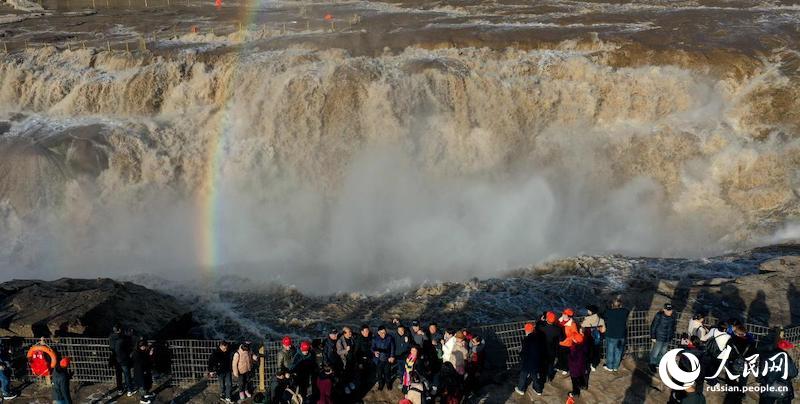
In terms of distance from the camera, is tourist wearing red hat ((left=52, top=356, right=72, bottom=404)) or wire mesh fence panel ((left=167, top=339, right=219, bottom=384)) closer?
tourist wearing red hat ((left=52, top=356, right=72, bottom=404))

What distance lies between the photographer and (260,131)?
22703 millimetres

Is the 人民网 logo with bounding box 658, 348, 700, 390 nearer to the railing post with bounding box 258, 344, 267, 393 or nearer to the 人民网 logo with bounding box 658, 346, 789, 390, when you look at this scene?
the 人民网 logo with bounding box 658, 346, 789, 390

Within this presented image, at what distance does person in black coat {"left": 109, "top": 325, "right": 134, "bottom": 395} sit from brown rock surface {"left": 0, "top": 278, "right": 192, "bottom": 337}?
5.76 ft

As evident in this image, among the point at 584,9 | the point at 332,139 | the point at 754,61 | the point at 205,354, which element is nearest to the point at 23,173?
the point at 332,139

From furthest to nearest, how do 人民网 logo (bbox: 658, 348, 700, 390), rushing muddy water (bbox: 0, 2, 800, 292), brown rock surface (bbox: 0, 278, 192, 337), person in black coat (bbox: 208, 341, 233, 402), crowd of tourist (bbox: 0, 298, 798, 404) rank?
rushing muddy water (bbox: 0, 2, 800, 292) → brown rock surface (bbox: 0, 278, 192, 337) → person in black coat (bbox: 208, 341, 233, 402) → crowd of tourist (bbox: 0, 298, 798, 404) → 人民网 logo (bbox: 658, 348, 700, 390)

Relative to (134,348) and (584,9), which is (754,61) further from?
(134,348)

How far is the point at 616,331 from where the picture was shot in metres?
9.54

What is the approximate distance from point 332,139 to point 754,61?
1613 cm

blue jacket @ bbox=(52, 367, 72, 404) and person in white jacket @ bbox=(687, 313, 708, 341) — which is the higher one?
person in white jacket @ bbox=(687, 313, 708, 341)

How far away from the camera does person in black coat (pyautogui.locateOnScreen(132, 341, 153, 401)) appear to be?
30.8ft

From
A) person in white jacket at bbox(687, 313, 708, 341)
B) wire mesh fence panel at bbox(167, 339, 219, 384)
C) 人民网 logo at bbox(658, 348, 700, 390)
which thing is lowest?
wire mesh fence panel at bbox(167, 339, 219, 384)

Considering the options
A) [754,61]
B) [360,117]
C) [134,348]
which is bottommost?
[134,348]

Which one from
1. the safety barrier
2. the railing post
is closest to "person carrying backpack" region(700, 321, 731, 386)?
the safety barrier

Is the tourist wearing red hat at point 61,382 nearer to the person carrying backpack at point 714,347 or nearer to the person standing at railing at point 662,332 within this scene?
the person standing at railing at point 662,332
